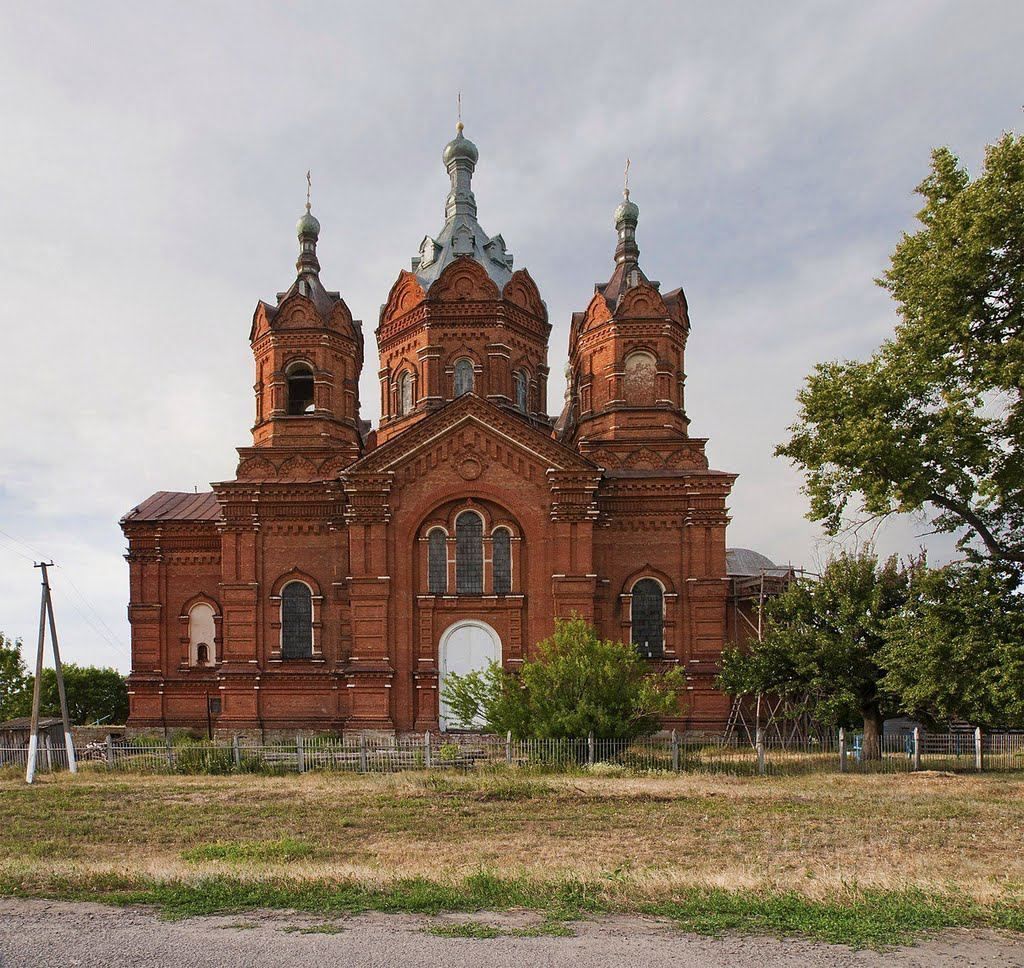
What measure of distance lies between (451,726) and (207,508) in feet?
38.8

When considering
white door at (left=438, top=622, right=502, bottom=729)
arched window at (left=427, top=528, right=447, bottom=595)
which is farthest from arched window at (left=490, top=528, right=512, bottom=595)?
arched window at (left=427, top=528, right=447, bottom=595)

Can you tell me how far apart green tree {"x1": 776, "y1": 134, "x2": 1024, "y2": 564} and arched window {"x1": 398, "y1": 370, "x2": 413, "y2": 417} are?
1656 cm

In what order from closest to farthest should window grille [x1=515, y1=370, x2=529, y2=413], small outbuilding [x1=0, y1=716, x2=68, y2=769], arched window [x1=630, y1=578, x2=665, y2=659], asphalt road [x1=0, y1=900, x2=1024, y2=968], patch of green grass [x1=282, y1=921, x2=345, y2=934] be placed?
asphalt road [x1=0, y1=900, x2=1024, y2=968]
patch of green grass [x1=282, y1=921, x2=345, y2=934]
small outbuilding [x1=0, y1=716, x2=68, y2=769]
arched window [x1=630, y1=578, x2=665, y2=659]
window grille [x1=515, y1=370, x2=529, y2=413]

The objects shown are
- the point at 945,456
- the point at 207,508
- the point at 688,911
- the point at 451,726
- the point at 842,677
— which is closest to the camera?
the point at 688,911

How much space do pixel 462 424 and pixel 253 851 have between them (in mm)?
18151

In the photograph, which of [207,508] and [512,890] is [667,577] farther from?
[512,890]

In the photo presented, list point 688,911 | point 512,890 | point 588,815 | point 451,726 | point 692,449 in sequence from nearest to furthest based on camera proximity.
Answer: point 688,911
point 512,890
point 588,815
point 451,726
point 692,449

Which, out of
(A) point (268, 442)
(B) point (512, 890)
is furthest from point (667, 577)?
(B) point (512, 890)

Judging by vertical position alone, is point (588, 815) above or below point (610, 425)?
below

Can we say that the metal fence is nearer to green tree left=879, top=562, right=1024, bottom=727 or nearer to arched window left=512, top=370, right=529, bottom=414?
green tree left=879, top=562, right=1024, bottom=727

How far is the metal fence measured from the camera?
22.8 metres

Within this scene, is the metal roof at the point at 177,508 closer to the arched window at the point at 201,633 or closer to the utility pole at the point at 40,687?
the arched window at the point at 201,633

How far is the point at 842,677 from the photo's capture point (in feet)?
82.7

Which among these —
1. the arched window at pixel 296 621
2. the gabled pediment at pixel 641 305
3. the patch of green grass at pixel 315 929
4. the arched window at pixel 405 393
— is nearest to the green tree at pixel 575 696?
the arched window at pixel 296 621
